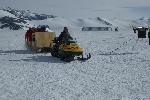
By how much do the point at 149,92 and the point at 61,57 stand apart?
10.7 m

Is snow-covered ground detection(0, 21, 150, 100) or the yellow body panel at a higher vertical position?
the yellow body panel

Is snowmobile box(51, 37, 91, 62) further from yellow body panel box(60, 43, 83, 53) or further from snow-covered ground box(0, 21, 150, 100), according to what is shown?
snow-covered ground box(0, 21, 150, 100)

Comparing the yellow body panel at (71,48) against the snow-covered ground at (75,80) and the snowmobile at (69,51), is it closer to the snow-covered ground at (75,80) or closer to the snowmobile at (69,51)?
the snowmobile at (69,51)

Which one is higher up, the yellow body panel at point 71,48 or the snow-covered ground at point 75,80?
the yellow body panel at point 71,48

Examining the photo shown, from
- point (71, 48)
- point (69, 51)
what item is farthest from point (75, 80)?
point (71, 48)

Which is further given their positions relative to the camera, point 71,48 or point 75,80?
point 71,48

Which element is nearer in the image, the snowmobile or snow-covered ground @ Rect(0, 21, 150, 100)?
snow-covered ground @ Rect(0, 21, 150, 100)

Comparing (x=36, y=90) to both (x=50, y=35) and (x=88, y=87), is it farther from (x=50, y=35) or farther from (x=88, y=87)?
(x=50, y=35)

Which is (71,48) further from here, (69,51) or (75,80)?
(75,80)

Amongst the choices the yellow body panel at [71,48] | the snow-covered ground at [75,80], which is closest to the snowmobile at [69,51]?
the yellow body panel at [71,48]

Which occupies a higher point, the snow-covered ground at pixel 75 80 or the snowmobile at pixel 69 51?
the snowmobile at pixel 69 51

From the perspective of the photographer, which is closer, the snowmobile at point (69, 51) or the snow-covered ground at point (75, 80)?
the snow-covered ground at point (75, 80)

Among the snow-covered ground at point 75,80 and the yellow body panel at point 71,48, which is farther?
the yellow body panel at point 71,48

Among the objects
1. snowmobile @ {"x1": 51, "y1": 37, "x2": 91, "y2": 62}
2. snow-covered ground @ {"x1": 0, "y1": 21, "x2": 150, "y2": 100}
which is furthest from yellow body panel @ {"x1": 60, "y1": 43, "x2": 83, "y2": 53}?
snow-covered ground @ {"x1": 0, "y1": 21, "x2": 150, "y2": 100}
